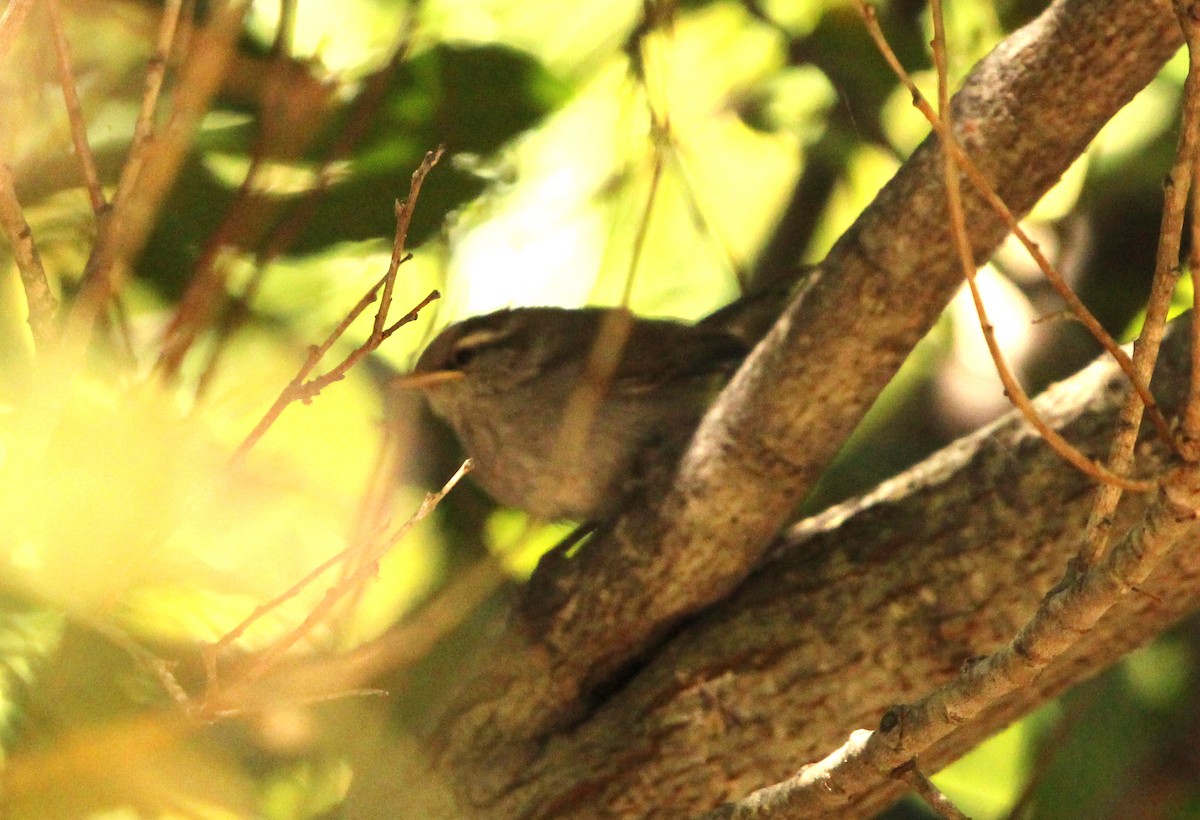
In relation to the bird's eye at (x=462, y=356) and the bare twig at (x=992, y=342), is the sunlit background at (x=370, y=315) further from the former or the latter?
the bare twig at (x=992, y=342)

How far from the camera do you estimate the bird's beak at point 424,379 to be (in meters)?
3.67

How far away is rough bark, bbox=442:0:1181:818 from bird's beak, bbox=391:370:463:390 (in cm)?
89

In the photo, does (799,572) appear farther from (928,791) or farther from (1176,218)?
(1176,218)

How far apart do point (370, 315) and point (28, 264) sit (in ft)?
7.77

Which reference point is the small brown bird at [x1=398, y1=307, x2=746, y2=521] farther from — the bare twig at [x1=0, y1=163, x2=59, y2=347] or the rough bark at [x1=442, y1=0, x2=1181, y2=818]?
the bare twig at [x1=0, y1=163, x2=59, y2=347]

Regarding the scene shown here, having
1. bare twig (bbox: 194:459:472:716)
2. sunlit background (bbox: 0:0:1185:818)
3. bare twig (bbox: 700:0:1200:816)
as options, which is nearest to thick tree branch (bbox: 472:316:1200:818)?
sunlit background (bbox: 0:0:1185:818)

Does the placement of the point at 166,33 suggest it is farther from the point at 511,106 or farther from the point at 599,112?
the point at 599,112

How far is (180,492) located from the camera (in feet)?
8.00

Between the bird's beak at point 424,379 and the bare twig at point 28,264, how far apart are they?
→ 5.53 feet

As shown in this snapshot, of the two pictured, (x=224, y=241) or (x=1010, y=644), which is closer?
(x=1010, y=644)

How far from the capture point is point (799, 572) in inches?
118

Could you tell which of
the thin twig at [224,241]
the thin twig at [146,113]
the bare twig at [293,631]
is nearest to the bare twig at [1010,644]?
the bare twig at [293,631]

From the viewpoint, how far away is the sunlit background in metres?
2.50

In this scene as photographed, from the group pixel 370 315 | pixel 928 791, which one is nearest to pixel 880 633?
pixel 928 791
